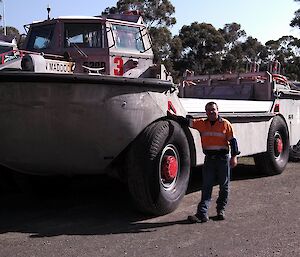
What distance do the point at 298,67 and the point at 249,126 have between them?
144 feet

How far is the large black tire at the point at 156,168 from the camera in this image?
5.82 metres

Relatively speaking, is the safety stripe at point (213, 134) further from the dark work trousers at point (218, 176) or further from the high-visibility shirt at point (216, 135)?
the dark work trousers at point (218, 176)

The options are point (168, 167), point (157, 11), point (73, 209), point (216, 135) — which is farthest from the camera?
point (157, 11)

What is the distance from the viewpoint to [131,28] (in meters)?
7.48

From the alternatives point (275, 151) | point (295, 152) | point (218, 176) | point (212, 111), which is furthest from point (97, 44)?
point (295, 152)

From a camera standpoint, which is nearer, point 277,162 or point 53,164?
point 53,164

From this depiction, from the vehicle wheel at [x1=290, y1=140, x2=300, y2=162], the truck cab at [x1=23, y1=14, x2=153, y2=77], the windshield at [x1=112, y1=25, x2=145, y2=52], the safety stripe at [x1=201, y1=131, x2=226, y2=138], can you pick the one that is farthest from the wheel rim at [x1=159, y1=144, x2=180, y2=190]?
the vehicle wheel at [x1=290, y1=140, x2=300, y2=162]

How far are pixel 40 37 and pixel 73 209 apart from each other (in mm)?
2567

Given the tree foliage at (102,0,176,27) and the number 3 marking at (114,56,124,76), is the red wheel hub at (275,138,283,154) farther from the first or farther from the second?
the tree foliage at (102,0,176,27)

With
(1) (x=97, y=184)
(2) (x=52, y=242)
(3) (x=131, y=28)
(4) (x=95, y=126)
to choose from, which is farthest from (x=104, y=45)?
(2) (x=52, y=242)

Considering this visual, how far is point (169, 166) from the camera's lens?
6.15m

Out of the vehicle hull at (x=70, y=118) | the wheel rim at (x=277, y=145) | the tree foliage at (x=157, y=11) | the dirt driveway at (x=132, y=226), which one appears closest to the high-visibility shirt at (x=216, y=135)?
the vehicle hull at (x=70, y=118)

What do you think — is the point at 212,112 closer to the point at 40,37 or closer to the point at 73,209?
the point at 73,209

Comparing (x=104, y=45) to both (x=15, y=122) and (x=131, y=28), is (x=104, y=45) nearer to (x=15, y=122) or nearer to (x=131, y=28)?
(x=131, y=28)
